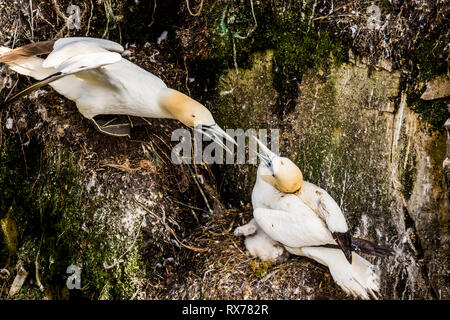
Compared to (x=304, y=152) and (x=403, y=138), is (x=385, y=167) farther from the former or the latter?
(x=304, y=152)

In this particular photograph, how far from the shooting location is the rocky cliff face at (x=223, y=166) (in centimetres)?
358

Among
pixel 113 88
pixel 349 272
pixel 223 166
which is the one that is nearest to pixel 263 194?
pixel 223 166

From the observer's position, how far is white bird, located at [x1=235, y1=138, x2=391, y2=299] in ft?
10.6

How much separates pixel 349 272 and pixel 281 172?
707mm

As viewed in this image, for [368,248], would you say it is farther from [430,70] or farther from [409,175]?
[430,70]

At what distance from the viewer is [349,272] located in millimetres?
3277

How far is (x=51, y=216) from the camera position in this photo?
3.75 metres

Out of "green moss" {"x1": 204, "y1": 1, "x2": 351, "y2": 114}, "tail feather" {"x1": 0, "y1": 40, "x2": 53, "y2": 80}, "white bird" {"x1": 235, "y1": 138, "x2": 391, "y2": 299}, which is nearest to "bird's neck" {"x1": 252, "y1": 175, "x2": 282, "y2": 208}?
"white bird" {"x1": 235, "y1": 138, "x2": 391, "y2": 299}

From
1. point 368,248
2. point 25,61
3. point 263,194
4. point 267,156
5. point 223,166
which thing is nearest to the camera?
point 368,248

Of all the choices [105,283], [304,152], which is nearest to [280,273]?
[304,152]

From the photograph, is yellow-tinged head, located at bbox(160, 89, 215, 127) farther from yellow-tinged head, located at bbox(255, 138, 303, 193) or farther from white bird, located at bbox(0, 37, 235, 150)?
yellow-tinged head, located at bbox(255, 138, 303, 193)

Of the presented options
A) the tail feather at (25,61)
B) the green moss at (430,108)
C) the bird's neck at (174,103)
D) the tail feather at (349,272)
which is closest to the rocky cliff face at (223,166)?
the green moss at (430,108)

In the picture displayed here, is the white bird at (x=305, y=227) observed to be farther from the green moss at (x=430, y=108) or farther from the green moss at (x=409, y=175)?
the green moss at (x=430, y=108)

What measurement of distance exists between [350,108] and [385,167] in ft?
1.57
